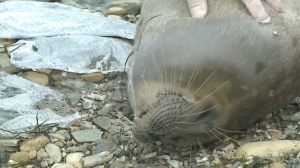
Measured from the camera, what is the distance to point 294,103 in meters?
3.76

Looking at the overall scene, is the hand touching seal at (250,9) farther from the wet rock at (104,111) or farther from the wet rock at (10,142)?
the wet rock at (10,142)

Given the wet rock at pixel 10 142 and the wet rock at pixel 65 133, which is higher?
the wet rock at pixel 65 133

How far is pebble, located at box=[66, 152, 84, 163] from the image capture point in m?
3.08

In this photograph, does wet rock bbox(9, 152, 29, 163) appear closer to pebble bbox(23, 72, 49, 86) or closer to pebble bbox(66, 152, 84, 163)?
pebble bbox(66, 152, 84, 163)

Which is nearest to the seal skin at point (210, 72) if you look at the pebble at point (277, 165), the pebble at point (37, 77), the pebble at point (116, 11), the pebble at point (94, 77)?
the pebble at point (277, 165)

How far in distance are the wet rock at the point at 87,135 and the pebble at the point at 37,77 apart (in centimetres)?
79

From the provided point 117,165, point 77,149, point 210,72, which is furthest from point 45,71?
point 210,72

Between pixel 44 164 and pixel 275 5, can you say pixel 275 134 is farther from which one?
pixel 44 164

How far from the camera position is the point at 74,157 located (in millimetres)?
3094

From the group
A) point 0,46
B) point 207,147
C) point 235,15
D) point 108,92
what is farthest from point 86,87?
point 235,15

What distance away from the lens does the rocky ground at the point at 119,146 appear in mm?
3037

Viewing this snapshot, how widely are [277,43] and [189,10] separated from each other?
531mm

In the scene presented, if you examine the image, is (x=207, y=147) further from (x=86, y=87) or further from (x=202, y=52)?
(x=86, y=87)

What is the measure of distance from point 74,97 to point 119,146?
2.41ft
